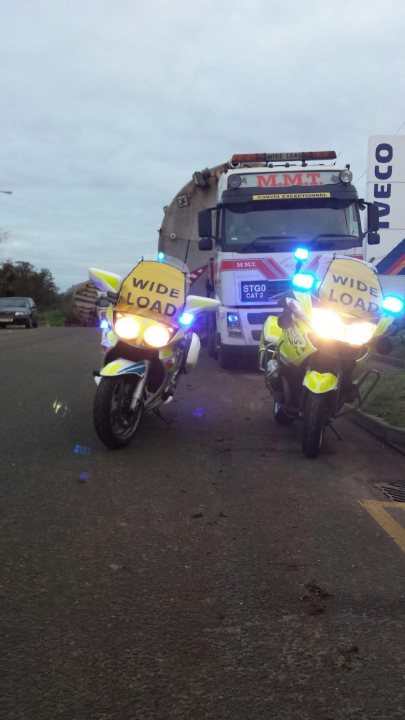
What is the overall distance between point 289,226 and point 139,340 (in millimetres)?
5547

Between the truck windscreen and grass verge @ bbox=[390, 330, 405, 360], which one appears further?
grass verge @ bbox=[390, 330, 405, 360]

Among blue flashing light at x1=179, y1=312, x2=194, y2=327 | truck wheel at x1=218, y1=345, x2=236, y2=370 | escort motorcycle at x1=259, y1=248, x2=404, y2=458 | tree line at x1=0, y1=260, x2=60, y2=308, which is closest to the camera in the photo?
escort motorcycle at x1=259, y1=248, x2=404, y2=458

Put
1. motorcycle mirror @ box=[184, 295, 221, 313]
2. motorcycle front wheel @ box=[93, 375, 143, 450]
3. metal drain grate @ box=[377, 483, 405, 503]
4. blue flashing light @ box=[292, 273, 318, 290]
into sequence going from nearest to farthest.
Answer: metal drain grate @ box=[377, 483, 405, 503] < motorcycle front wheel @ box=[93, 375, 143, 450] < blue flashing light @ box=[292, 273, 318, 290] < motorcycle mirror @ box=[184, 295, 221, 313]

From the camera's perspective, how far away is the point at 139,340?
17.4ft

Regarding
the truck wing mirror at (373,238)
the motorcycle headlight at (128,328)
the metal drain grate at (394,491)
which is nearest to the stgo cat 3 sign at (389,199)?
the truck wing mirror at (373,238)

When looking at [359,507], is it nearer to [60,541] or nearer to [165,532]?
[165,532]

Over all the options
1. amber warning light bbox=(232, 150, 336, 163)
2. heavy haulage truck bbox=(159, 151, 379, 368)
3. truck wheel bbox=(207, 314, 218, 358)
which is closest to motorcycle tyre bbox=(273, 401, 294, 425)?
heavy haulage truck bbox=(159, 151, 379, 368)

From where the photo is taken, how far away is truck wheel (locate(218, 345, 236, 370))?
34.7 ft

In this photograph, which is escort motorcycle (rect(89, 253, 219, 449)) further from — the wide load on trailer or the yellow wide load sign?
the wide load on trailer

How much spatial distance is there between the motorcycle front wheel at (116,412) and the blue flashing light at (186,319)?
659mm

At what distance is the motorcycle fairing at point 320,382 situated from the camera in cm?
506

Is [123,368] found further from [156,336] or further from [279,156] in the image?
[279,156]

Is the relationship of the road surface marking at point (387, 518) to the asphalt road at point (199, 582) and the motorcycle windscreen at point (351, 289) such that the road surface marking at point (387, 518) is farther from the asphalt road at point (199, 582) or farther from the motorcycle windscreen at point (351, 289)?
the motorcycle windscreen at point (351, 289)

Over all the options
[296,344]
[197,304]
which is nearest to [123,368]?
[197,304]
